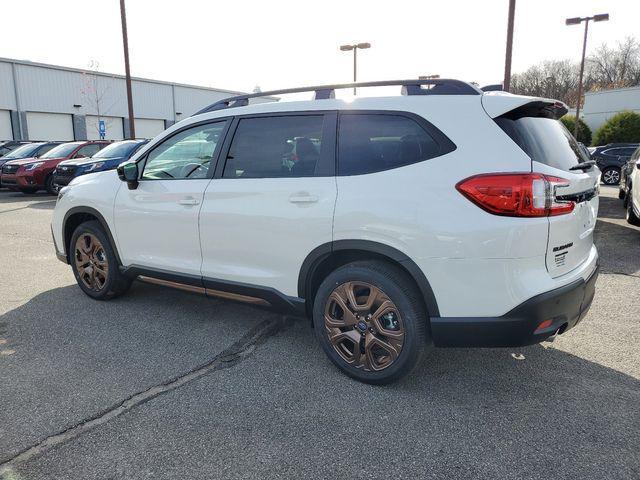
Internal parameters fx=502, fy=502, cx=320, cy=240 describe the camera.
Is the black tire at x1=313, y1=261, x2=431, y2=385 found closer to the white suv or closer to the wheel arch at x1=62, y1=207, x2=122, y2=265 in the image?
the white suv

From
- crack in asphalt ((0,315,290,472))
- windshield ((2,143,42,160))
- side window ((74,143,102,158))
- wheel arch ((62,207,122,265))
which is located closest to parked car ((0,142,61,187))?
windshield ((2,143,42,160))

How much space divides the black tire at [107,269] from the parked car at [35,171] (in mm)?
11531

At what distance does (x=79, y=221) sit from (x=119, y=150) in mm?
9444

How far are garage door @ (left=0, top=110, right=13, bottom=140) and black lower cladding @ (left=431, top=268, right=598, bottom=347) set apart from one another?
36.7 metres

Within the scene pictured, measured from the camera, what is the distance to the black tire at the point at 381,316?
301cm

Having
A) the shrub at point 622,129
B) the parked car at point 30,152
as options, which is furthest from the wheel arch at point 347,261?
the shrub at point 622,129

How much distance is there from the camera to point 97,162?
523 inches

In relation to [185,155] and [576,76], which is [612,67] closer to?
[576,76]

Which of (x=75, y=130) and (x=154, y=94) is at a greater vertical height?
(x=154, y=94)

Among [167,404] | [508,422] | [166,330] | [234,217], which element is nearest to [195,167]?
[234,217]

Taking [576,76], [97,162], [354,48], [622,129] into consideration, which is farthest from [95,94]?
[576,76]

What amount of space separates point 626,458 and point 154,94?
146ft

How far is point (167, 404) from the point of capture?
9.93 ft

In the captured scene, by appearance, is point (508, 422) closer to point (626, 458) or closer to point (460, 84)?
point (626, 458)
